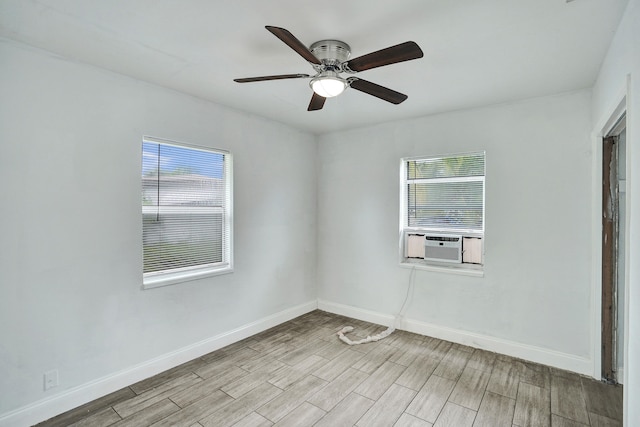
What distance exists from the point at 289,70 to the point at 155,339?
8.54ft

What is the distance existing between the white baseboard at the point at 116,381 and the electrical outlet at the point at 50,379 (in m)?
0.08

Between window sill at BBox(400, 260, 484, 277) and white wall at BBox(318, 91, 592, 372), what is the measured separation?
6cm

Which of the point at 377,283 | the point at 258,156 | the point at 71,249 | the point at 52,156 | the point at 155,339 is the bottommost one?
the point at 155,339

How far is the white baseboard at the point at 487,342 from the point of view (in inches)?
114

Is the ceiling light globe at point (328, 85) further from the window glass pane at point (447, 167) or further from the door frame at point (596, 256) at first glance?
the door frame at point (596, 256)

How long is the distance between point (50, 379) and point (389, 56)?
3127 mm

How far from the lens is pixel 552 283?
118 inches

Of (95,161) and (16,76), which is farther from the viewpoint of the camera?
(95,161)

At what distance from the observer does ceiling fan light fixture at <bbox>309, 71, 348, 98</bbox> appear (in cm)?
207

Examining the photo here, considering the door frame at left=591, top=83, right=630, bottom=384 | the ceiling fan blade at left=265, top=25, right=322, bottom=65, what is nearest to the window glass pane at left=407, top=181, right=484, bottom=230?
the door frame at left=591, top=83, right=630, bottom=384

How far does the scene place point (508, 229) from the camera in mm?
3236

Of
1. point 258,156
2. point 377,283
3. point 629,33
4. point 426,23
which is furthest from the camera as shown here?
point 377,283

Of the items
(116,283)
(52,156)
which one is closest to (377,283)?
(116,283)

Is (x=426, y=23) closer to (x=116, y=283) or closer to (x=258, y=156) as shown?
(x=258, y=156)
